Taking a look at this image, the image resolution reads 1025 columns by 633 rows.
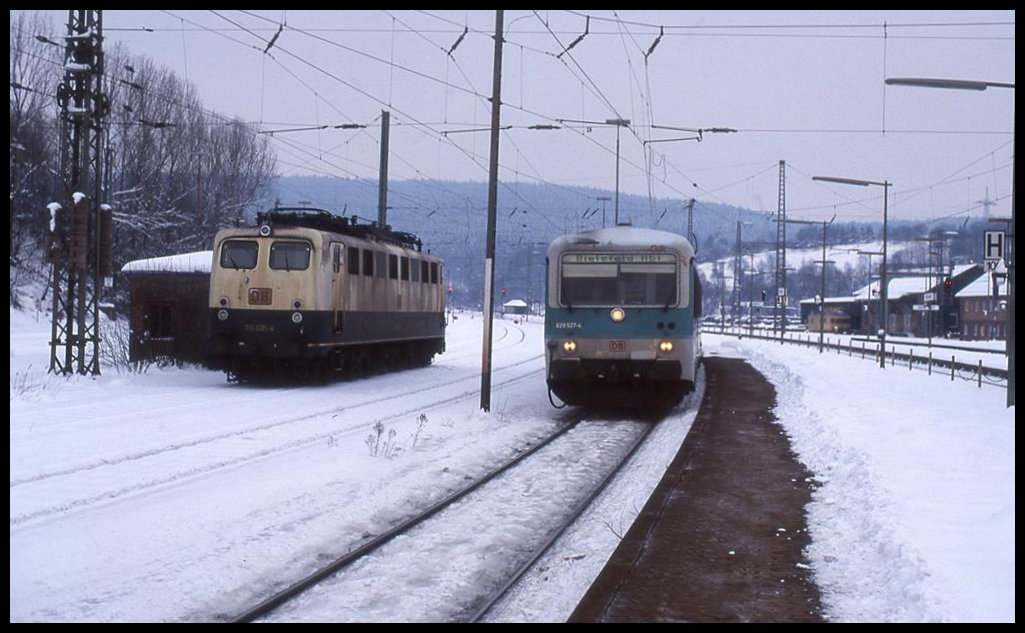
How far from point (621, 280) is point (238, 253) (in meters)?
8.95

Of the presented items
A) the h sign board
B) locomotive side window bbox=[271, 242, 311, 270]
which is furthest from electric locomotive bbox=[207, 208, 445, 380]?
the h sign board

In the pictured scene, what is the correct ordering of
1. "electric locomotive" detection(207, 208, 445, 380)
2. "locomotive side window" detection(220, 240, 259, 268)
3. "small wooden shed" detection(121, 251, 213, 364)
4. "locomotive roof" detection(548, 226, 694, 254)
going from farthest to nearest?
"small wooden shed" detection(121, 251, 213, 364) → "locomotive side window" detection(220, 240, 259, 268) → "electric locomotive" detection(207, 208, 445, 380) → "locomotive roof" detection(548, 226, 694, 254)

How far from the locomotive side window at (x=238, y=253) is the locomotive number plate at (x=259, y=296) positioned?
0.54 meters

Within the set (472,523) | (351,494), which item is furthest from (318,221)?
(472,523)

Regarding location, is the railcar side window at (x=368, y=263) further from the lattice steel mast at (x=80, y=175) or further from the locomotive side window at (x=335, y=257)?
the lattice steel mast at (x=80, y=175)

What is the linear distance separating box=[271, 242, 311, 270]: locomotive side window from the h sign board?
1338 cm

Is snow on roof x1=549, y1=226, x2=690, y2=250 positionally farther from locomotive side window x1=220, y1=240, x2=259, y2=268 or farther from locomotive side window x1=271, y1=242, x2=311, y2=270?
locomotive side window x1=220, y1=240, x2=259, y2=268

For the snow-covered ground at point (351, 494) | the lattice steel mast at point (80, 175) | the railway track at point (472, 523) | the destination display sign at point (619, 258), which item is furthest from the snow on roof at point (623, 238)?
the lattice steel mast at point (80, 175)

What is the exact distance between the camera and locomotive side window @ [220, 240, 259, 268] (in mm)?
21266

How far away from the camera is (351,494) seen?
9.96m

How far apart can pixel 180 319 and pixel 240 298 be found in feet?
13.7

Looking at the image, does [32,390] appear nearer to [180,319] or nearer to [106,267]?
[106,267]

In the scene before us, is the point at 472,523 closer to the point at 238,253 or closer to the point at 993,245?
the point at 993,245

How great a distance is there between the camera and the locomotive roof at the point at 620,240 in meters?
17.0
